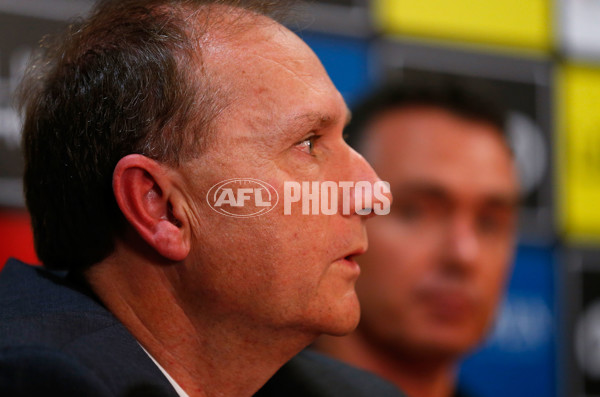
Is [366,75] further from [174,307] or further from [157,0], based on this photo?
[174,307]

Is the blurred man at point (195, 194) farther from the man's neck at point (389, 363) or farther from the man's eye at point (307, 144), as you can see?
the man's neck at point (389, 363)

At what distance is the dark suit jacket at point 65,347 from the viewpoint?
0.64m

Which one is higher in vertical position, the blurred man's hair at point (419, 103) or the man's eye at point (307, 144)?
the man's eye at point (307, 144)

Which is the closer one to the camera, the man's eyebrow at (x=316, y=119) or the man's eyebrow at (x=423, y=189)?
the man's eyebrow at (x=316, y=119)

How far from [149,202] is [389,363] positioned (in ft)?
3.20

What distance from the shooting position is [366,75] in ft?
6.42

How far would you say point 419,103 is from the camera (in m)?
1.66

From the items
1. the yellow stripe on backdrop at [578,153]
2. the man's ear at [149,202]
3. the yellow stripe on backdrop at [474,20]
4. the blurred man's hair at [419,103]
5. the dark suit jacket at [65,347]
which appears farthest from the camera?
the yellow stripe on backdrop at [578,153]

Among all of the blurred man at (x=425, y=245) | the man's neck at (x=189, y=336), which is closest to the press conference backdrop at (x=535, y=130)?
the blurred man at (x=425, y=245)

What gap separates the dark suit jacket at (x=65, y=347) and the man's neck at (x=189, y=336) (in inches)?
1.8

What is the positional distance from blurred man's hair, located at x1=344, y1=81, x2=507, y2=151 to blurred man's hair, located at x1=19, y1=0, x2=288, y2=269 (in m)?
0.78

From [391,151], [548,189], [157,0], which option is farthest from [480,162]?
[157,0]

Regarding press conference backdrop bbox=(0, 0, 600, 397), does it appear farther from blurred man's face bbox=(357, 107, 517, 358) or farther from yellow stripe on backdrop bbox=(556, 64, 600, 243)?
blurred man's face bbox=(357, 107, 517, 358)

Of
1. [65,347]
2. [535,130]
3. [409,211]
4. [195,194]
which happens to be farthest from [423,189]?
[65,347]
